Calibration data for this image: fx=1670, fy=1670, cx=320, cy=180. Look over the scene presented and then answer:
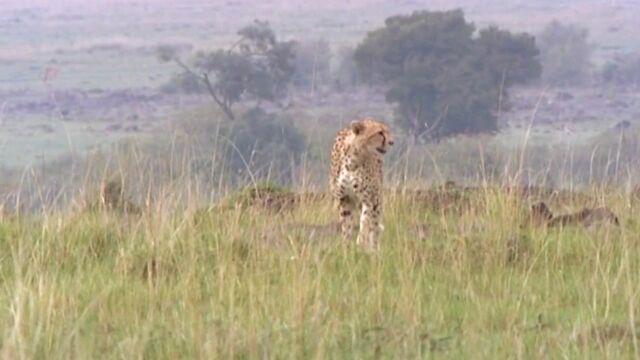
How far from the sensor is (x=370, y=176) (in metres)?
8.21

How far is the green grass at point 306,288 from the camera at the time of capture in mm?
5051

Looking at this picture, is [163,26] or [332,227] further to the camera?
[163,26]

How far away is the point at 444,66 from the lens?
25.6 meters

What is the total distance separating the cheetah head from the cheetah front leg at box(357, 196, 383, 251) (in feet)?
0.83

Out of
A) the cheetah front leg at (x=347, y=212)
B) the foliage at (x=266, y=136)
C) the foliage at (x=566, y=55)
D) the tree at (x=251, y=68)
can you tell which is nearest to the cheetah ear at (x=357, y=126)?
the cheetah front leg at (x=347, y=212)

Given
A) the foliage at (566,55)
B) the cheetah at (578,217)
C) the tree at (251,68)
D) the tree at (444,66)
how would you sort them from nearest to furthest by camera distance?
the cheetah at (578,217), the tree at (444,66), the tree at (251,68), the foliage at (566,55)

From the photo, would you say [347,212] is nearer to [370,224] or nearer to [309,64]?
[370,224]

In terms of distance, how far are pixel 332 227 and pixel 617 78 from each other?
24657 millimetres

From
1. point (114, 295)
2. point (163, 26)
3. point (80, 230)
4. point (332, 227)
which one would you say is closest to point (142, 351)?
point (114, 295)

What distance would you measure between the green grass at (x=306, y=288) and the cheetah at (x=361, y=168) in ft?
0.71

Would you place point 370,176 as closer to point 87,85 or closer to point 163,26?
point 87,85

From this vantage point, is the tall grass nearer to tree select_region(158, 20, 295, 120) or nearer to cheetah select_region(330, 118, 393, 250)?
cheetah select_region(330, 118, 393, 250)

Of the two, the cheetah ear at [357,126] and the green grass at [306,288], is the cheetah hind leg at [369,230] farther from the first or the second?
the cheetah ear at [357,126]

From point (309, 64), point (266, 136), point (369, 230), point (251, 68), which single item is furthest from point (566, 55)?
point (369, 230)
